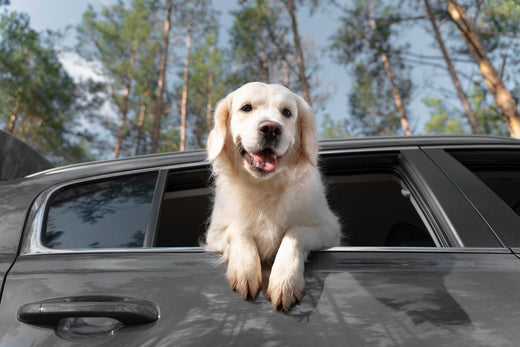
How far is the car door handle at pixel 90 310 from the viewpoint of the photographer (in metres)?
1.35

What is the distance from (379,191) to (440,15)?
35.9 ft

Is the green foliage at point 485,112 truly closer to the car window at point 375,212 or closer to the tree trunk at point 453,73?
the tree trunk at point 453,73

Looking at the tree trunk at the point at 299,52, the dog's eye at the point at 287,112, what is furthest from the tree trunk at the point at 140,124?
the dog's eye at the point at 287,112

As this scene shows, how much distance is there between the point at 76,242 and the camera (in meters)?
1.75

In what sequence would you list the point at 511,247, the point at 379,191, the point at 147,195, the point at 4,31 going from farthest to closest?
the point at 4,31, the point at 379,191, the point at 147,195, the point at 511,247

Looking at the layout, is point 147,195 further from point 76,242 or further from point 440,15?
point 440,15

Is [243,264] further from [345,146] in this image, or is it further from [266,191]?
[345,146]

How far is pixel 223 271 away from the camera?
1535 mm

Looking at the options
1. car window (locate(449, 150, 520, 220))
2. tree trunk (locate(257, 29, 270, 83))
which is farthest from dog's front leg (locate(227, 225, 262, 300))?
tree trunk (locate(257, 29, 270, 83))

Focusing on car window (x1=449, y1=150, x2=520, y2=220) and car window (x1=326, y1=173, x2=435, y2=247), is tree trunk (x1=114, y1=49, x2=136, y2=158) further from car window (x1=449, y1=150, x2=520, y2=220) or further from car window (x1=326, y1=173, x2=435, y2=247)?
car window (x1=449, y1=150, x2=520, y2=220)

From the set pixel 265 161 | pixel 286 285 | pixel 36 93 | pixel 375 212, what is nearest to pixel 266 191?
pixel 265 161

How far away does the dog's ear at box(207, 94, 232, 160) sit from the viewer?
7.36ft

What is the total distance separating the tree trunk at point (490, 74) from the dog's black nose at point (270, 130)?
32.7ft

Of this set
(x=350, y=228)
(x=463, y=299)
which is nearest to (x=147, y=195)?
(x=463, y=299)
